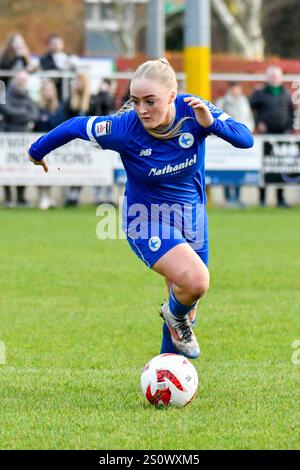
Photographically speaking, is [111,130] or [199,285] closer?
[199,285]

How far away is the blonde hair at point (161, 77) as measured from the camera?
6.37 metres

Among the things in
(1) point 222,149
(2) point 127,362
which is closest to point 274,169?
(1) point 222,149

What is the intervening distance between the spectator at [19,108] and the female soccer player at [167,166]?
1193cm

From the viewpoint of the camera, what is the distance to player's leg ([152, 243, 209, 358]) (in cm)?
651

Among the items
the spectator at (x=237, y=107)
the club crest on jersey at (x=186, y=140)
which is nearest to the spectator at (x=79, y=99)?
the spectator at (x=237, y=107)

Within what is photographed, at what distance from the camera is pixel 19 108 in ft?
61.7

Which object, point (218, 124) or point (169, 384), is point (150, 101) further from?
point (169, 384)

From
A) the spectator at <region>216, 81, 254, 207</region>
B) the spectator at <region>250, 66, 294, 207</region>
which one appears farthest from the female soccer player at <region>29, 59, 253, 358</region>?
the spectator at <region>250, 66, 294, 207</region>

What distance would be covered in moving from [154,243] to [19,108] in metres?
12.5

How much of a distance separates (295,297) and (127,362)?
3.10 m

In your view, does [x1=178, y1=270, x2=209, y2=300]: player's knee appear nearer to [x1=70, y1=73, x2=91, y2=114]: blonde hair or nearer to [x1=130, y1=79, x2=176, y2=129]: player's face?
[x1=130, y1=79, x2=176, y2=129]: player's face

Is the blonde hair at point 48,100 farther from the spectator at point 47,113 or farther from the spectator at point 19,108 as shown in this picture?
the spectator at point 19,108

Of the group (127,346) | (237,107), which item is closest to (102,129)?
(127,346)
